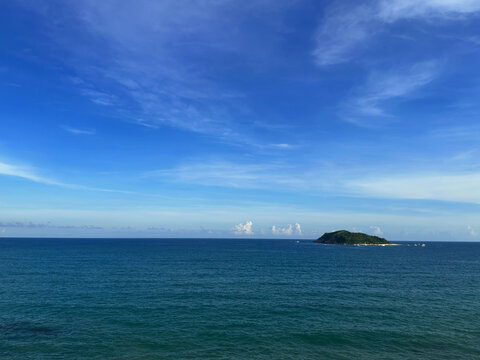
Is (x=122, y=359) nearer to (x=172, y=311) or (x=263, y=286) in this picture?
(x=172, y=311)

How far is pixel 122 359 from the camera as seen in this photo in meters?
38.3

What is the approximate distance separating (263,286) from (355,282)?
96.4 feet

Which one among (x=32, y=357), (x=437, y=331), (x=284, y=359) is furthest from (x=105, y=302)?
(x=437, y=331)

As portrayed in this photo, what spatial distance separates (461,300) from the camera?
67938mm

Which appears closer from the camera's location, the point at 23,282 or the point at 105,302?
the point at 105,302

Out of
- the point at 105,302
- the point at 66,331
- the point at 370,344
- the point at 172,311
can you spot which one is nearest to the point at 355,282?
the point at 370,344

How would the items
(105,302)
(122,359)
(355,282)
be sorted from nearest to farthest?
(122,359) < (105,302) < (355,282)

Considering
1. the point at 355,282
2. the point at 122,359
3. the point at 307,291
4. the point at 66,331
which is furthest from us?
the point at 355,282

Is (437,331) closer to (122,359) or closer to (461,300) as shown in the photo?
(461,300)

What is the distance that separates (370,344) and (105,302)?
52237 mm

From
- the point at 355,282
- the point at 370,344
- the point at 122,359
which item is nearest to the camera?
the point at 122,359

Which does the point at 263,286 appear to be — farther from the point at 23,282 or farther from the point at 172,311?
the point at 23,282

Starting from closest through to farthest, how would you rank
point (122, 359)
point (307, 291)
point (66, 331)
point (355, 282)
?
point (122, 359) → point (66, 331) → point (307, 291) → point (355, 282)

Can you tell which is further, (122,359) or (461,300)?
(461,300)
